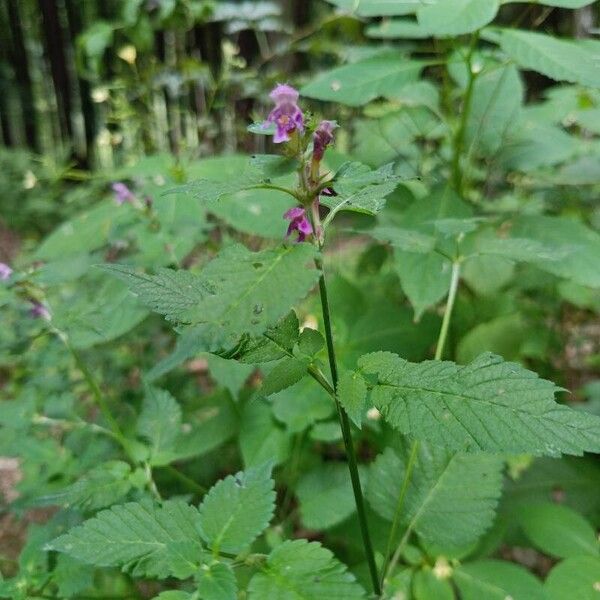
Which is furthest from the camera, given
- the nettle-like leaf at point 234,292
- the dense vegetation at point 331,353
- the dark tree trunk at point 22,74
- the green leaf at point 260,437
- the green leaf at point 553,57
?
the dark tree trunk at point 22,74

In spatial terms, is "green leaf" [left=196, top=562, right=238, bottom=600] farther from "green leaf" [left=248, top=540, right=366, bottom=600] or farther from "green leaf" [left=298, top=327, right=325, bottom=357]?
"green leaf" [left=298, top=327, right=325, bottom=357]

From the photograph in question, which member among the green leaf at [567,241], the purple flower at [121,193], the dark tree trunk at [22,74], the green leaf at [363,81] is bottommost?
the dark tree trunk at [22,74]

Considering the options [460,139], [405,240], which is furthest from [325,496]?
[460,139]

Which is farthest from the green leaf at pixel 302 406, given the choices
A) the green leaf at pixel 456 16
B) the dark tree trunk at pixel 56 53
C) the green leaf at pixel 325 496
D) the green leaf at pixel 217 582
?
the dark tree trunk at pixel 56 53

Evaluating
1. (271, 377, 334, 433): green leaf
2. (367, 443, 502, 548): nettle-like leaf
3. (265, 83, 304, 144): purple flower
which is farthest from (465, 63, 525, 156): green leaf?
(265, 83, 304, 144): purple flower

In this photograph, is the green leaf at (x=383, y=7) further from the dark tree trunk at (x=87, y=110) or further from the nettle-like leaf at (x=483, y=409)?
the dark tree trunk at (x=87, y=110)

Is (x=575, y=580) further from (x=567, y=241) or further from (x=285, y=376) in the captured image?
(x=567, y=241)

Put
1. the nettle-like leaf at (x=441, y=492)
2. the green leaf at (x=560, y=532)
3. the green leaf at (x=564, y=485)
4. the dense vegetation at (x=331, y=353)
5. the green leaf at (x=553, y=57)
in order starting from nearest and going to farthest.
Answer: the dense vegetation at (x=331, y=353) → the nettle-like leaf at (x=441, y=492) → the green leaf at (x=560, y=532) → the green leaf at (x=553, y=57) → the green leaf at (x=564, y=485)
